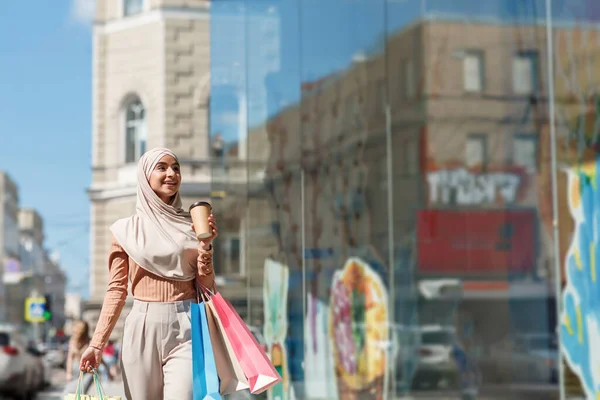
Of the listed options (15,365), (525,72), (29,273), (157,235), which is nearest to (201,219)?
(157,235)

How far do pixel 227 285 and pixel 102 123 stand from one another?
19.4 metres

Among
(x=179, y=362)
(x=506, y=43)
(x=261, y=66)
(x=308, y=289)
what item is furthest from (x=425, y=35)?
(x=179, y=362)

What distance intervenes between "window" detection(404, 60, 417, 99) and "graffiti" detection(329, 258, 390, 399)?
1915mm

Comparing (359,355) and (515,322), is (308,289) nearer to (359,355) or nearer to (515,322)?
(359,355)

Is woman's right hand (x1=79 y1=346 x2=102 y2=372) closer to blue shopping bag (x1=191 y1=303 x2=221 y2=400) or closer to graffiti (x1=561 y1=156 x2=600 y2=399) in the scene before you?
blue shopping bag (x1=191 y1=303 x2=221 y2=400)

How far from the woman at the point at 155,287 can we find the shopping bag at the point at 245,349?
0.46ft

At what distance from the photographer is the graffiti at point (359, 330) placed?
11594 mm

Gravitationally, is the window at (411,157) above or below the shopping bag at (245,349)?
above

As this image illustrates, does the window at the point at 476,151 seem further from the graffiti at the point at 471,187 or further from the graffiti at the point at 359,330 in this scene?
the graffiti at the point at 359,330

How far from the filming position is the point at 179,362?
4.83 m


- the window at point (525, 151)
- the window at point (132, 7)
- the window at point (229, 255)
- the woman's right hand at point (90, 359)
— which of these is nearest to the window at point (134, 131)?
the window at point (132, 7)

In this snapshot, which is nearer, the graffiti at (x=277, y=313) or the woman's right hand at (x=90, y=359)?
the woman's right hand at (x=90, y=359)

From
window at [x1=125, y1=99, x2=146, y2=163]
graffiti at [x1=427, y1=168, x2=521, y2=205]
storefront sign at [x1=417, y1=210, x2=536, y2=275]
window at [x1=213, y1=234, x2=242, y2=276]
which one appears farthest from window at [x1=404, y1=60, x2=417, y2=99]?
window at [x1=125, y1=99, x2=146, y2=163]

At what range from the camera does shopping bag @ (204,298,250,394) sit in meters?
4.85
